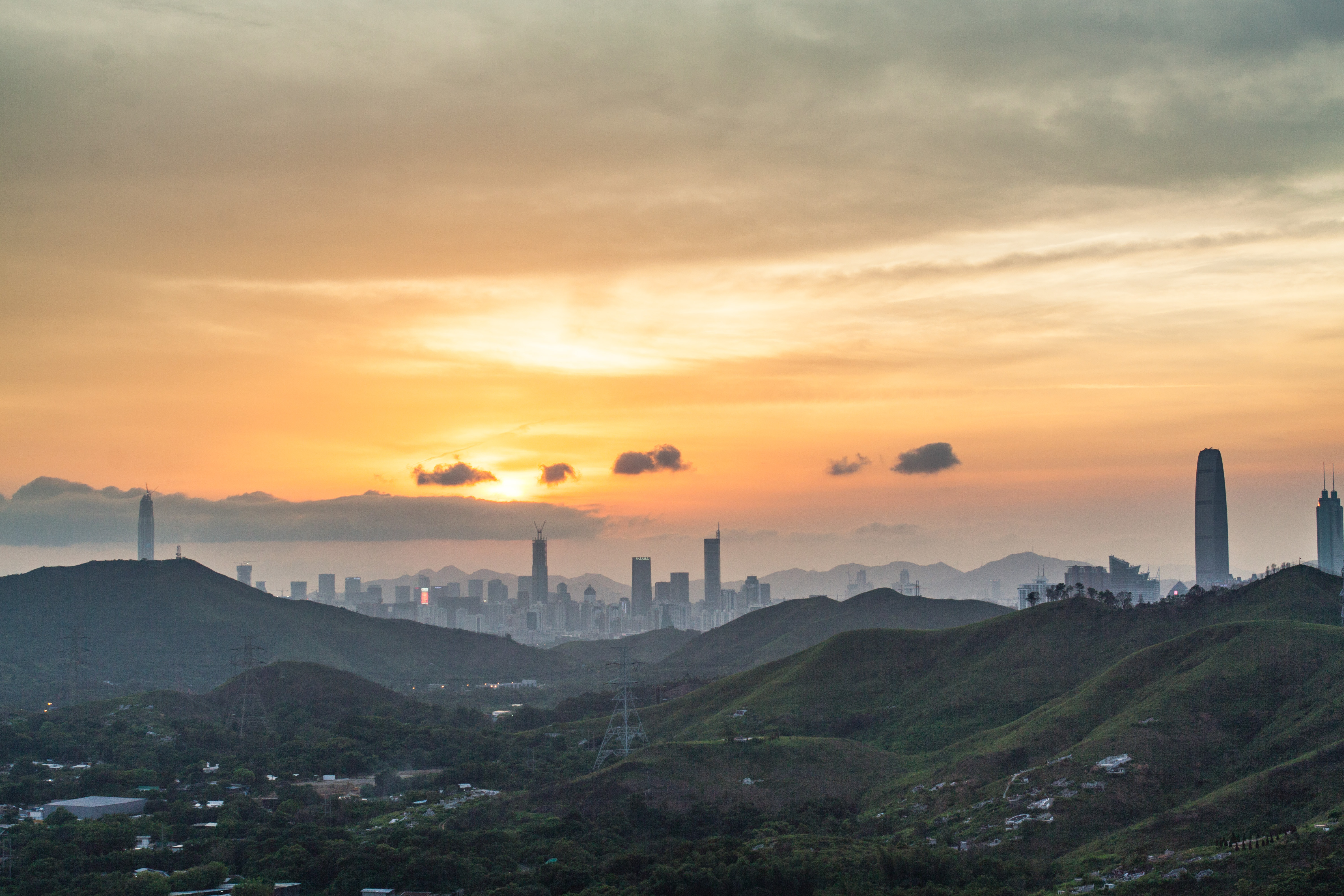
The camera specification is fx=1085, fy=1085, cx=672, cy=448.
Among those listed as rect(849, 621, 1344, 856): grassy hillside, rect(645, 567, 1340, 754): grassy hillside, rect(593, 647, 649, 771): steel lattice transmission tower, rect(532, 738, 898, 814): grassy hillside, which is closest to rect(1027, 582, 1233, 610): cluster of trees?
rect(645, 567, 1340, 754): grassy hillside

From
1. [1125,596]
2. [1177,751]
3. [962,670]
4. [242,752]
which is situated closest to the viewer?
[1177,751]

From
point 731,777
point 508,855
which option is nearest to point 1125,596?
point 731,777

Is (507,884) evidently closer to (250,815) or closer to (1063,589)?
(250,815)

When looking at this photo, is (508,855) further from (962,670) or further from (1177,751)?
(962,670)

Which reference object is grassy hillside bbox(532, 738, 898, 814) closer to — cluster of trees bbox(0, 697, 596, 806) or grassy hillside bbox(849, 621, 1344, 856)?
grassy hillside bbox(849, 621, 1344, 856)

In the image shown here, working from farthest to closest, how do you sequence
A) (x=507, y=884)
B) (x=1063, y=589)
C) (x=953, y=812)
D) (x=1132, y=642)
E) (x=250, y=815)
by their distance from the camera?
(x=1063, y=589) < (x=1132, y=642) < (x=250, y=815) < (x=953, y=812) < (x=507, y=884)

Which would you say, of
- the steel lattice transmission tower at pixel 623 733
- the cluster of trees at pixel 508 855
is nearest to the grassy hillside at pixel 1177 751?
the cluster of trees at pixel 508 855

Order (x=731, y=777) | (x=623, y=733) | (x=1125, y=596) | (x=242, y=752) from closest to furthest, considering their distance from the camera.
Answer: (x=731, y=777)
(x=623, y=733)
(x=242, y=752)
(x=1125, y=596)

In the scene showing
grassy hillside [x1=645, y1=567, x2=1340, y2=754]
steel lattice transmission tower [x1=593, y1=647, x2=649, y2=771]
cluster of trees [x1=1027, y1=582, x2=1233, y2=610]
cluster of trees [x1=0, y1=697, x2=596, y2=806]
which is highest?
cluster of trees [x1=1027, y1=582, x2=1233, y2=610]

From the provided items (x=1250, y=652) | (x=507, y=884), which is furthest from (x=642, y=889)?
(x=1250, y=652)
